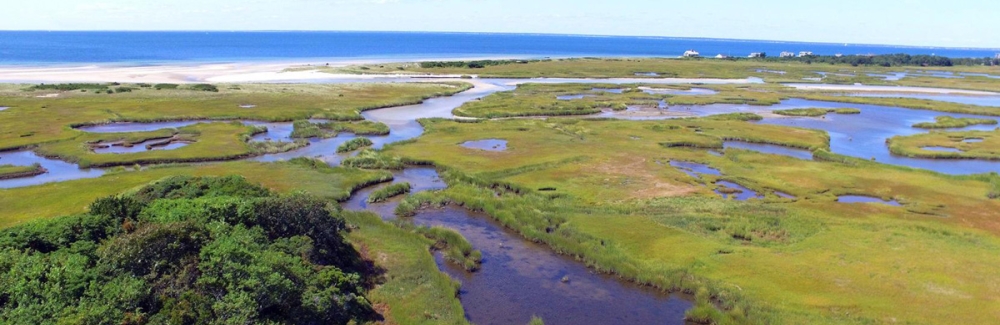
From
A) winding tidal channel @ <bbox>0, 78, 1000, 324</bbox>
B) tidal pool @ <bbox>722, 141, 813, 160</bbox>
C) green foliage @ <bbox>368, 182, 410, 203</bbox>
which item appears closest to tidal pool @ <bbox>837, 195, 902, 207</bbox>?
tidal pool @ <bbox>722, 141, 813, 160</bbox>

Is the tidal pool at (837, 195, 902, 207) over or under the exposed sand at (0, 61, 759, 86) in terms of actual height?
under

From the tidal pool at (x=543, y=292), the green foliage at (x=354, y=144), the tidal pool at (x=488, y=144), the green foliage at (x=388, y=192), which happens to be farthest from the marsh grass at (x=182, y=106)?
the tidal pool at (x=543, y=292)

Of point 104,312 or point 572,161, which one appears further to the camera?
point 572,161

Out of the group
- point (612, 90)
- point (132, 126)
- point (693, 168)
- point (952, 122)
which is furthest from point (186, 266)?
point (612, 90)

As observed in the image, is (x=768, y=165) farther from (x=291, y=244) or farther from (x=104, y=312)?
(x=104, y=312)

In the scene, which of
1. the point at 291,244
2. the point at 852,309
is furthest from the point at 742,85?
the point at 291,244

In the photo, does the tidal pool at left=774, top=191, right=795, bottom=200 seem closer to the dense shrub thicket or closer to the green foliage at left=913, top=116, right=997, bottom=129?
the dense shrub thicket
